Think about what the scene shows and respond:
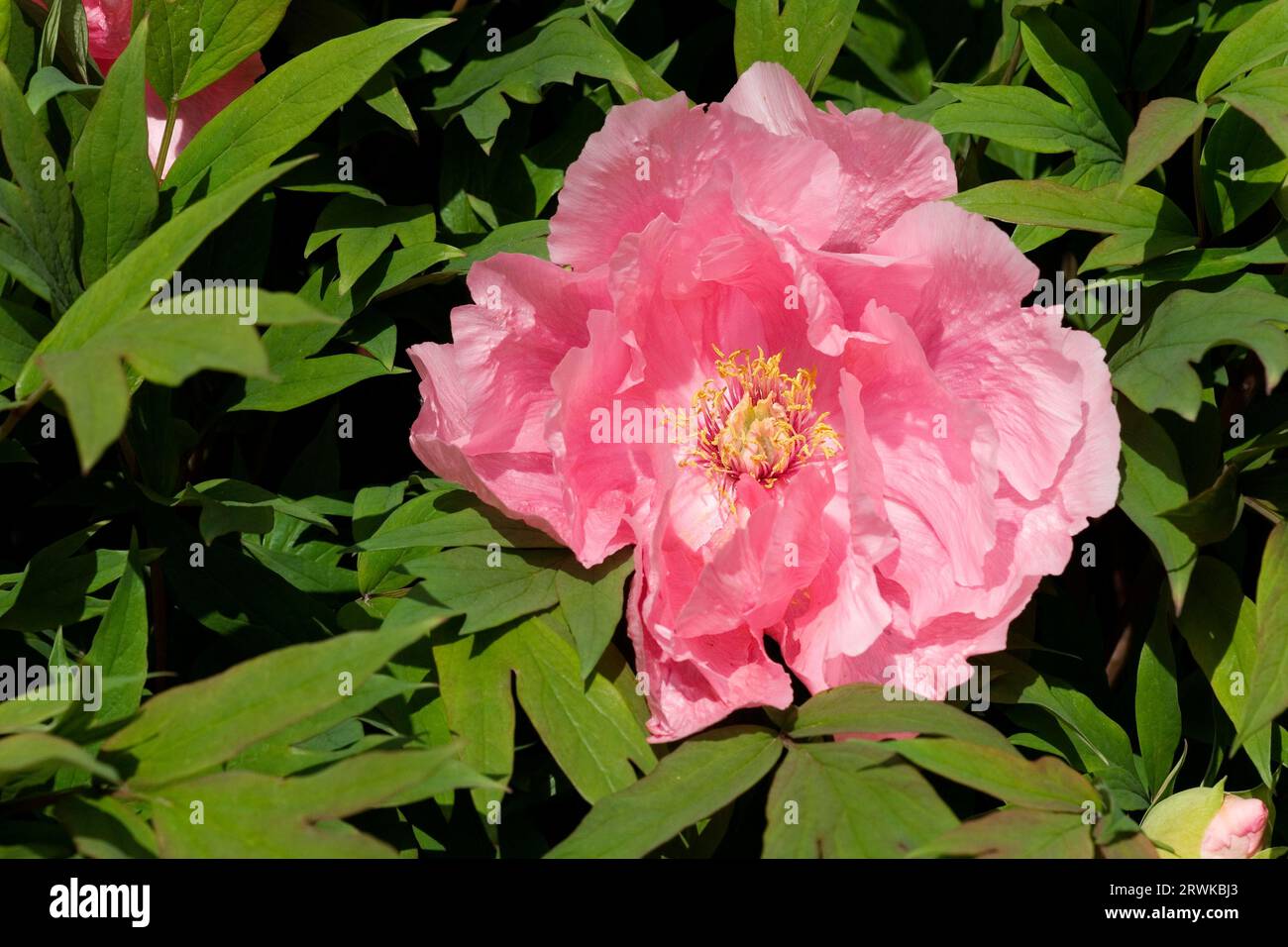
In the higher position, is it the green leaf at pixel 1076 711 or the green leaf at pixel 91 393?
the green leaf at pixel 91 393

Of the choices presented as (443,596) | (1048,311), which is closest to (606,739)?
(443,596)

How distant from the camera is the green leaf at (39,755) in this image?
2.29 ft

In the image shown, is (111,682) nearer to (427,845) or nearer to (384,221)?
(427,845)

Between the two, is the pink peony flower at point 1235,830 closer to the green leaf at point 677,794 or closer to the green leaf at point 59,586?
the green leaf at point 677,794

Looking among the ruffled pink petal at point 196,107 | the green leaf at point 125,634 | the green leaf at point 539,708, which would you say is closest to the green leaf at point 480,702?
the green leaf at point 539,708

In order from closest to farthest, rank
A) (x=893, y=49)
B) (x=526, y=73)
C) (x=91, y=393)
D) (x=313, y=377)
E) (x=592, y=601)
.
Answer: (x=91, y=393) → (x=592, y=601) → (x=313, y=377) → (x=526, y=73) → (x=893, y=49)

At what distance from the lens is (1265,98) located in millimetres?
959

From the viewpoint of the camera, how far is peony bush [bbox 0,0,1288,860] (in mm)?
819

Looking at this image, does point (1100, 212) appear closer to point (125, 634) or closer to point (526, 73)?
point (526, 73)

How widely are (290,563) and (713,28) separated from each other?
0.67 meters

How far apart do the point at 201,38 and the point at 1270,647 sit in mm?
929

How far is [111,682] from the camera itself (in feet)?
2.82

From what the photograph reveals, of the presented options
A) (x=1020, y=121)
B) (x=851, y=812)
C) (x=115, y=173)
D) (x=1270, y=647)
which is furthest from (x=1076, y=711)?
(x=115, y=173)

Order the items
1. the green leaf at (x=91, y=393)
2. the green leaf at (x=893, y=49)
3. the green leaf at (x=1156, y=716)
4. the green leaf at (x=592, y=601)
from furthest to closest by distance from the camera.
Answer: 1. the green leaf at (x=893, y=49)
2. the green leaf at (x=1156, y=716)
3. the green leaf at (x=592, y=601)
4. the green leaf at (x=91, y=393)
